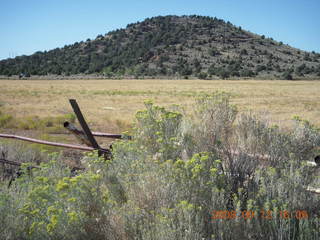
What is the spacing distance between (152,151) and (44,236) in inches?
69.3

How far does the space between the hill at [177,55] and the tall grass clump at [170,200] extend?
75606mm

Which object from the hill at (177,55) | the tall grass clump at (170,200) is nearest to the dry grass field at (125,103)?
the tall grass clump at (170,200)

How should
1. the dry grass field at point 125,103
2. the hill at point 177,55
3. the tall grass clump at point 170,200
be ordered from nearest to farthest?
1. the tall grass clump at point 170,200
2. the dry grass field at point 125,103
3. the hill at point 177,55

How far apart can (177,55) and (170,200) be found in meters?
112

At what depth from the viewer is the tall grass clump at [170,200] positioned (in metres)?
2.56

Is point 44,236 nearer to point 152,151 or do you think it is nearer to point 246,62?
point 152,151

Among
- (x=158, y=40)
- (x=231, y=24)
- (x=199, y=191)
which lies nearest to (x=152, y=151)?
(x=199, y=191)

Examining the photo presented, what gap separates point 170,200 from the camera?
280 cm

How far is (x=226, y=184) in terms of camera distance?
11.6 ft

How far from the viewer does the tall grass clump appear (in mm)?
2562

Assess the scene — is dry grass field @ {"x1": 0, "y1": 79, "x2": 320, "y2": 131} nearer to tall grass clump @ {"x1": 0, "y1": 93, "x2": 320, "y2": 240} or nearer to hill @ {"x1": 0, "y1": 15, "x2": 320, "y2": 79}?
tall grass clump @ {"x1": 0, "y1": 93, "x2": 320, "y2": 240}

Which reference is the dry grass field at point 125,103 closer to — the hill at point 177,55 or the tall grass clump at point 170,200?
the tall grass clump at point 170,200

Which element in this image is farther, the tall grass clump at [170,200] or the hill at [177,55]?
the hill at [177,55]

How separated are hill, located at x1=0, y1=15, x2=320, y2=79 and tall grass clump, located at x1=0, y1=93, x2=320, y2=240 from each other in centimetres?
7561
